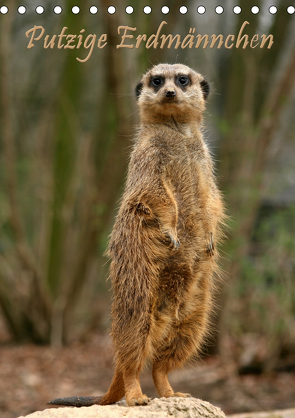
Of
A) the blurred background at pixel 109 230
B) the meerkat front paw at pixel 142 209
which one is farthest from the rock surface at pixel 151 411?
the blurred background at pixel 109 230

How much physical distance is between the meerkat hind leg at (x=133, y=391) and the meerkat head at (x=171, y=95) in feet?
4.62

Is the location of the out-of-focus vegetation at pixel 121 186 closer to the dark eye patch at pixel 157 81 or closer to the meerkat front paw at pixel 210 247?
the dark eye patch at pixel 157 81

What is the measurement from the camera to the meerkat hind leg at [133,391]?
254 centimetres

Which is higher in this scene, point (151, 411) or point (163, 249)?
point (163, 249)

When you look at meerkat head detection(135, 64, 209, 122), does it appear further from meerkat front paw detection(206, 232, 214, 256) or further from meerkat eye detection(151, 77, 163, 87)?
meerkat front paw detection(206, 232, 214, 256)

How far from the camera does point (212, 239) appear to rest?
9.00 ft

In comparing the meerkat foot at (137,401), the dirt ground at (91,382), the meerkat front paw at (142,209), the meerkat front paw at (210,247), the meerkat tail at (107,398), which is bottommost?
the dirt ground at (91,382)

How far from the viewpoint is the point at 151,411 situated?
2504 millimetres

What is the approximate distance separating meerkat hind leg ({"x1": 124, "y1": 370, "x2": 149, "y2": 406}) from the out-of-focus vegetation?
3.14 meters

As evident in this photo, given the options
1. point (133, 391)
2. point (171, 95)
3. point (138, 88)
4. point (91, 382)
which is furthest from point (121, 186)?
point (133, 391)

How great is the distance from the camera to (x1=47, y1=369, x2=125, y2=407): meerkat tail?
2752 mm

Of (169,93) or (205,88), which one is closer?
(169,93)

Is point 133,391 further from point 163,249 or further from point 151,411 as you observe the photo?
point 163,249

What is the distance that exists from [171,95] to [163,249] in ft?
2.76
